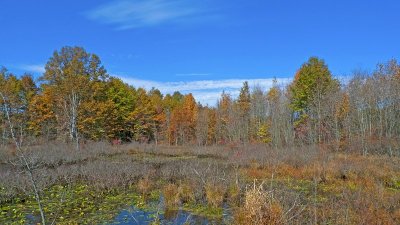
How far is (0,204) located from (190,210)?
6232 mm

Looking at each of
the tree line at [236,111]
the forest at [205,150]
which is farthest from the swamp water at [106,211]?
the tree line at [236,111]

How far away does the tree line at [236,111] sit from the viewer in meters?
39.5

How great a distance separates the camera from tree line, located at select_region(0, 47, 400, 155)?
3953 cm

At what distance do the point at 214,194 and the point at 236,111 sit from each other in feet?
141

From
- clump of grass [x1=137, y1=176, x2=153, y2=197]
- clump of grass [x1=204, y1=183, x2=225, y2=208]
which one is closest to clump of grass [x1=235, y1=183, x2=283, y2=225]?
clump of grass [x1=204, y1=183, x2=225, y2=208]

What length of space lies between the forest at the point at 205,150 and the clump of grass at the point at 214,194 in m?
0.05

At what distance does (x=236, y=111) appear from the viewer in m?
55.6

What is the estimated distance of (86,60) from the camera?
42438 millimetres

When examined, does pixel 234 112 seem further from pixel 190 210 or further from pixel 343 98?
pixel 190 210

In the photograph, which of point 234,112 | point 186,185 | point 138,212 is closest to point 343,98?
point 234,112

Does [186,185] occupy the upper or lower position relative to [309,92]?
lower

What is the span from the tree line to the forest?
164 millimetres

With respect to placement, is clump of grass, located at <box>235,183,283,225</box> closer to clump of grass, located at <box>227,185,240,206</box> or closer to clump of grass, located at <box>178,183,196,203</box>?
clump of grass, located at <box>227,185,240,206</box>

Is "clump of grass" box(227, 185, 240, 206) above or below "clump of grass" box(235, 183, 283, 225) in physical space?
below
